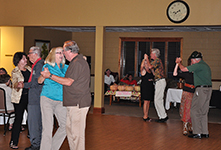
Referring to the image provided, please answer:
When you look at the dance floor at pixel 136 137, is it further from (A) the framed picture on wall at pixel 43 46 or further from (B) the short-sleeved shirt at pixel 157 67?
(A) the framed picture on wall at pixel 43 46

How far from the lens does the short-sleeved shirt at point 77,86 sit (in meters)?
4.05

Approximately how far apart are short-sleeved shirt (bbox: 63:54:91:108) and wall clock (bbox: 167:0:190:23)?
193 inches

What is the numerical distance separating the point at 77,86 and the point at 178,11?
5163 millimetres

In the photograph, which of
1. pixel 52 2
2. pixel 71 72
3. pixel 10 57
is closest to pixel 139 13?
pixel 52 2

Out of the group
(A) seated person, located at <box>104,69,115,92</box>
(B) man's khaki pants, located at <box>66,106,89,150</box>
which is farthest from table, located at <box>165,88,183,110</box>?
(B) man's khaki pants, located at <box>66,106,89,150</box>

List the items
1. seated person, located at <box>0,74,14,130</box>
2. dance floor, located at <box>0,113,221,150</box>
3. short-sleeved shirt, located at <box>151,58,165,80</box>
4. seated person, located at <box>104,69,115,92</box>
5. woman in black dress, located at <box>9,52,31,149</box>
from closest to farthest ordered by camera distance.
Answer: woman in black dress, located at <box>9,52,31,149</box>
dance floor, located at <box>0,113,221,150</box>
seated person, located at <box>0,74,14,130</box>
short-sleeved shirt, located at <box>151,58,165,80</box>
seated person, located at <box>104,69,115,92</box>

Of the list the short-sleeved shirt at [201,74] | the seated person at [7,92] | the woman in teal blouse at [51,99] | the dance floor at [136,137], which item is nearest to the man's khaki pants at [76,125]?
the woman in teal blouse at [51,99]

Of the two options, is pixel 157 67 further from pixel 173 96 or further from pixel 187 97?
pixel 173 96

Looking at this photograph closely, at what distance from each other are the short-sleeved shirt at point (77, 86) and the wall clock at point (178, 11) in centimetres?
490

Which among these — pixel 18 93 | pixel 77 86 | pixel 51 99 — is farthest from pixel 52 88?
pixel 18 93

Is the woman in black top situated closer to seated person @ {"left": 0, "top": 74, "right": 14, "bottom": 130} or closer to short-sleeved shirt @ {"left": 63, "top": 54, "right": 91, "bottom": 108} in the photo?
short-sleeved shirt @ {"left": 63, "top": 54, "right": 91, "bottom": 108}

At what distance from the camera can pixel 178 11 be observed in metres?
8.42

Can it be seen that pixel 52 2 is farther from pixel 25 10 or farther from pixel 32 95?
pixel 32 95

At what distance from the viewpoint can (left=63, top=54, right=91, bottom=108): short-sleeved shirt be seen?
13.3 ft
